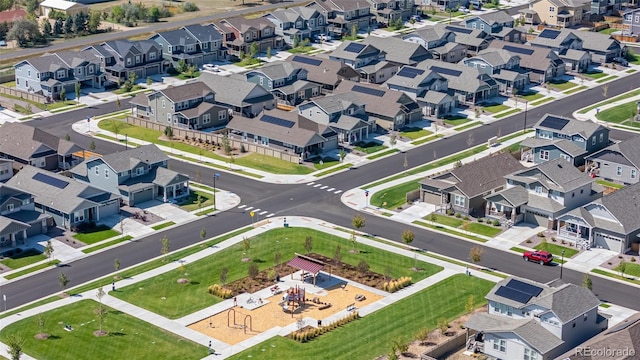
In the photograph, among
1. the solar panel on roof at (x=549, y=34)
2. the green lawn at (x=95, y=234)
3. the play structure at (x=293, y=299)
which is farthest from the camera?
the solar panel on roof at (x=549, y=34)

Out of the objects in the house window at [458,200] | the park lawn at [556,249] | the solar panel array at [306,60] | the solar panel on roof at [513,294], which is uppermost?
the solar panel array at [306,60]

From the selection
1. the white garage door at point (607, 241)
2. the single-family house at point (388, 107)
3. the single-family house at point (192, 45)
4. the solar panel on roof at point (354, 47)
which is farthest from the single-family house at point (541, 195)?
the single-family house at point (192, 45)

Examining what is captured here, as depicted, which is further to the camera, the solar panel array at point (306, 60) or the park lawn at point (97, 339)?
the solar panel array at point (306, 60)

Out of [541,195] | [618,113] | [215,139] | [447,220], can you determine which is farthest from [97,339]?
[618,113]

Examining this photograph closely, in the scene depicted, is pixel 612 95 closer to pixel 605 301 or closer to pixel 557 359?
pixel 605 301

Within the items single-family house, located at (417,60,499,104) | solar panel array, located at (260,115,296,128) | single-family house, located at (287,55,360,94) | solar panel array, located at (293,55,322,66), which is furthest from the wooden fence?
single-family house, located at (417,60,499,104)

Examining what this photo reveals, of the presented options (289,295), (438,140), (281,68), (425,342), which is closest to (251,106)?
(281,68)

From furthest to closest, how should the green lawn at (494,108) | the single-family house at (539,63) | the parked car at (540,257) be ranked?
the single-family house at (539,63) → the green lawn at (494,108) → the parked car at (540,257)

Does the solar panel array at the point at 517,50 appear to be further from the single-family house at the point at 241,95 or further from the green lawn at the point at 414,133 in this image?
the single-family house at the point at 241,95
